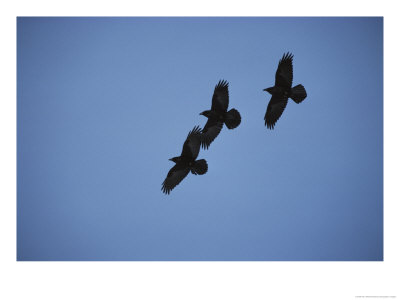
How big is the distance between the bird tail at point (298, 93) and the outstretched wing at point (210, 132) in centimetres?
171

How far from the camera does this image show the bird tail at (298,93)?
8242mm

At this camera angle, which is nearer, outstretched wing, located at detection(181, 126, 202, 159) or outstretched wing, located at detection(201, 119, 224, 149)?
outstretched wing, located at detection(181, 126, 202, 159)

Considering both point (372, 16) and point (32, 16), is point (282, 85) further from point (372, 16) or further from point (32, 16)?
point (32, 16)

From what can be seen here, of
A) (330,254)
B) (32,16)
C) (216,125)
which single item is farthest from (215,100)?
(330,254)

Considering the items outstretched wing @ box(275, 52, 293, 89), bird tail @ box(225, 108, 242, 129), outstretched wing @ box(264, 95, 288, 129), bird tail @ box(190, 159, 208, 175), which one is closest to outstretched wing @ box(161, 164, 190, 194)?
bird tail @ box(190, 159, 208, 175)

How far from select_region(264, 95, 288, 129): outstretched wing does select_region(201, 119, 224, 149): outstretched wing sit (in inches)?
41.2

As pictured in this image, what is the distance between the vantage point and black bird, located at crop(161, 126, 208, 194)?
8.38 metres

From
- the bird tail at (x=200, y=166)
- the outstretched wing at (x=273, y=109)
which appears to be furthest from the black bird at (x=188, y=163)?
the outstretched wing at (x=273, y=109)

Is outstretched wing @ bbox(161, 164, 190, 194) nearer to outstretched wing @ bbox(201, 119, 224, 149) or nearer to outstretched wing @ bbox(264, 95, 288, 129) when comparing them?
outstretched wing @ bbox(201, 119, 224, 149)

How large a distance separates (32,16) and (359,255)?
46.3 feet

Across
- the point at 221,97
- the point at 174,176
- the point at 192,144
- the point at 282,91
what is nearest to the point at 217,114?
the point at 221,97
